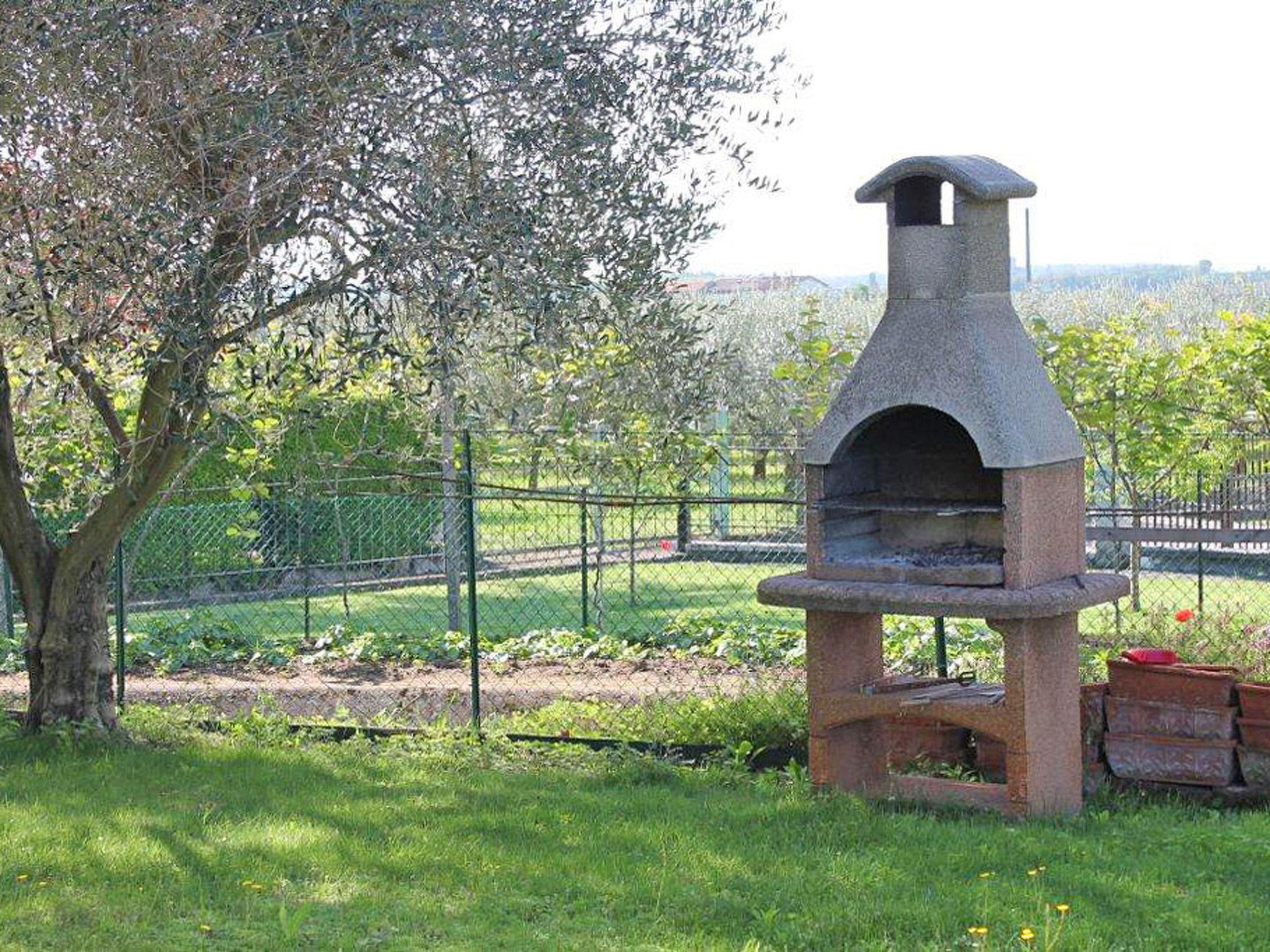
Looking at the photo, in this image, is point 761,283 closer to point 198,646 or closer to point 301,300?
point 198,646

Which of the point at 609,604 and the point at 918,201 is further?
the point at 609,604

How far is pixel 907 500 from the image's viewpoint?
25.5 feet

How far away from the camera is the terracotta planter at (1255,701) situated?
23.2 feet

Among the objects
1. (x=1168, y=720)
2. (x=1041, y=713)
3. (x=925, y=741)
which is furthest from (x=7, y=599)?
(x=1168, y=720)

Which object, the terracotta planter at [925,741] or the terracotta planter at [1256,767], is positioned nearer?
the terracotta planter at [1256,767]

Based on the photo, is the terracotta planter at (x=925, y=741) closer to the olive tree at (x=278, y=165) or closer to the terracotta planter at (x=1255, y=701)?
the terracotta planter at (x=1255, y=701)

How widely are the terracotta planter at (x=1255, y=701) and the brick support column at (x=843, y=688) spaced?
1.60 metres

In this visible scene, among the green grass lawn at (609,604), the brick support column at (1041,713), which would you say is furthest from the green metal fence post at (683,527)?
the brick support column at (1041,713)

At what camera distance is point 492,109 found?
6688mm

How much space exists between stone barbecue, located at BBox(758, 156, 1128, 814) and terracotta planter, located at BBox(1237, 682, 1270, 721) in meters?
0.75

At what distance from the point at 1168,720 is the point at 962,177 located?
2620 millimetres

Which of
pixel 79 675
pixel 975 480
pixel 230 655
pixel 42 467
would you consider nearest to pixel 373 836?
pixel 79 675

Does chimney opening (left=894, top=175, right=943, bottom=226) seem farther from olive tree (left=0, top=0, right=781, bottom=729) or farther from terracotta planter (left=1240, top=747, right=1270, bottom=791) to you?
terracotta planter (left=1240, top=747, right=1270, bottom=791)

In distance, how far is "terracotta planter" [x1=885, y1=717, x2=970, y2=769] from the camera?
786 centimetres
